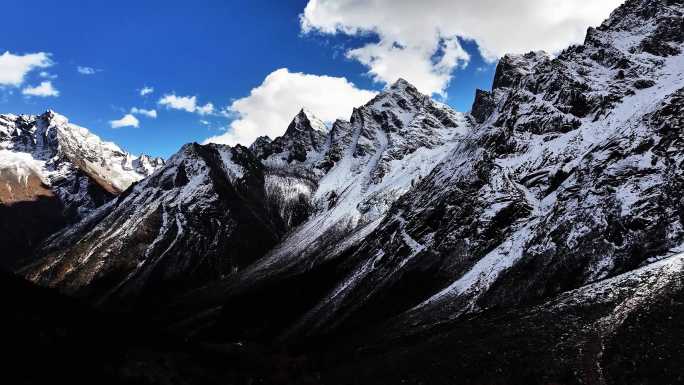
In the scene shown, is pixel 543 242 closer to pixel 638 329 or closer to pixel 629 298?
pixel 629 298

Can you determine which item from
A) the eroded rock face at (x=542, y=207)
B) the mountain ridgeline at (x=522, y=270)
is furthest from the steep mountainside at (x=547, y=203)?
the mountain ridgeline at (x=522, y=270)

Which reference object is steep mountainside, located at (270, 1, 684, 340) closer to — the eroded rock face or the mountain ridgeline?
the eroded rock face

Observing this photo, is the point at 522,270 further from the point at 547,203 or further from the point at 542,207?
the point at 547,203

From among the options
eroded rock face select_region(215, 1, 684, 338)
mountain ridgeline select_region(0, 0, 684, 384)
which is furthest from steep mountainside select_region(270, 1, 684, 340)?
mountain ridgeline select_region(0, 0, 684, 384)

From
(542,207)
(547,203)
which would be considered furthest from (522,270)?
(547,203)

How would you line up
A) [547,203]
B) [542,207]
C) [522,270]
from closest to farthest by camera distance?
[522,270]
[547,203]
[542,207]

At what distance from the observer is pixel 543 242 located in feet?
356

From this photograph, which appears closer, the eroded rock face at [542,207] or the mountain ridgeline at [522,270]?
the mountain ridgeline at [522,270]

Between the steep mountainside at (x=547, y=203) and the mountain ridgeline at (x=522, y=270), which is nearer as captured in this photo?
the mountain ridgeline at (x=522, y=270)

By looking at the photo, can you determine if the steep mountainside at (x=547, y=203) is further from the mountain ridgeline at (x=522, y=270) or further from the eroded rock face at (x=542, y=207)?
the mountain ridgeline at (x=522, y=270)

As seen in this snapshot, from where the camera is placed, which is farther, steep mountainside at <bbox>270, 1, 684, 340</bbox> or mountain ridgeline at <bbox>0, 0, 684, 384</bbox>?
steep mountainside at <bbox>270, 1, 684, 340</bbox>

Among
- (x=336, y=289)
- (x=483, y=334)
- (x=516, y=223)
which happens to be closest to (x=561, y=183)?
(x=516, y=223)

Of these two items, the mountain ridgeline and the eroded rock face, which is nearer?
the mountain ridgeline

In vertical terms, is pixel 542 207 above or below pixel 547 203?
below
